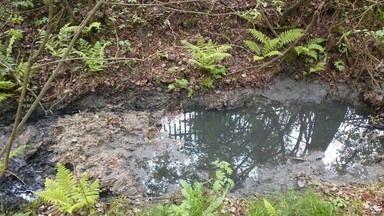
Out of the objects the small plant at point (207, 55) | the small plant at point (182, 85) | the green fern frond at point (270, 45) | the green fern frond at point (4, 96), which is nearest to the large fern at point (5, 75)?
the green fern frond at point (4, 96)

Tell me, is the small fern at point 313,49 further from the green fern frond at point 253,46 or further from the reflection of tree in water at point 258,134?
the reflection of tree in water at point 258,134

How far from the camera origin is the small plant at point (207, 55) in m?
6.70

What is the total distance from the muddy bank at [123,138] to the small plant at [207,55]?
0.51 m

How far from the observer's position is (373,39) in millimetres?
6930

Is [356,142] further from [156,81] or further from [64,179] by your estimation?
[64,179]

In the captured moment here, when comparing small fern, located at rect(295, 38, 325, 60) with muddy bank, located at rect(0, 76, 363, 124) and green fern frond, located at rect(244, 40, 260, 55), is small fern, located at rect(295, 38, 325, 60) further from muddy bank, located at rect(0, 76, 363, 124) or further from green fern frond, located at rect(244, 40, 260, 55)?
green fern frond, located at rect(244, 40, 260, 55)

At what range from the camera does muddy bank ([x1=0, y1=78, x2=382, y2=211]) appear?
16.8ft

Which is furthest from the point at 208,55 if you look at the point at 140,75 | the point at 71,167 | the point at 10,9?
the point at 10,9

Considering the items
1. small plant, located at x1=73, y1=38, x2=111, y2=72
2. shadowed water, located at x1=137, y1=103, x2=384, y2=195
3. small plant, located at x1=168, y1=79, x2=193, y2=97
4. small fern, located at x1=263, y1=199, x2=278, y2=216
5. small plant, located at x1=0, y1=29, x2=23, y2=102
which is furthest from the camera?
small plant, located at x1=168, y1=79, x2=193, y2=97

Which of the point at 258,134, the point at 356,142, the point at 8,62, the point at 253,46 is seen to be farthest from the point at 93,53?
the point at 356,142

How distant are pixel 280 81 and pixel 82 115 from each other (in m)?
4.08

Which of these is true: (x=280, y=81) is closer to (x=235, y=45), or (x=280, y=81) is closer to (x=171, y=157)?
(x=235, y=45)

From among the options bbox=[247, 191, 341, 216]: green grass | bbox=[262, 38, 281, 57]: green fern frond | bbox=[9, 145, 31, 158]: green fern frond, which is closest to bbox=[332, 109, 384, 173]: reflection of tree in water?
bbox=[247, 191, 341, 216]: green grass

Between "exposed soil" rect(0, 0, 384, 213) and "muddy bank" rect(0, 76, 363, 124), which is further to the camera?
"muddy bank" rect(0, 76, 363, 124)
